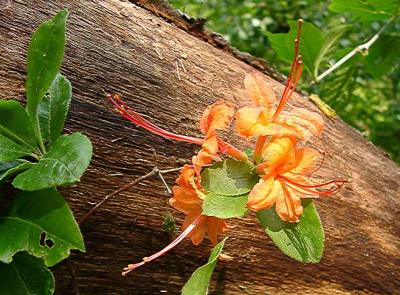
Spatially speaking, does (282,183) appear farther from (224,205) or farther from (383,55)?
(383,55)

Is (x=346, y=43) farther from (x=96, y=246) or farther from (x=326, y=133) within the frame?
(x=96, y=246)

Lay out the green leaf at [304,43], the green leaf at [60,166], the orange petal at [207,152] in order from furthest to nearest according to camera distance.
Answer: the green leaf at [304,43]
the orange petal at [207,152]
the green leaf at [60,166]

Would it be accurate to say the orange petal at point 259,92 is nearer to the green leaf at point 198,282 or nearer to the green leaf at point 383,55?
the green leaf at point 198,282

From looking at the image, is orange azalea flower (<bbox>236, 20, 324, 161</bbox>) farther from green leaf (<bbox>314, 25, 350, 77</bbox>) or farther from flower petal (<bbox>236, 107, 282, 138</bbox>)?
green leaf (<bbox>314, 25, 350, 77</bbox>)

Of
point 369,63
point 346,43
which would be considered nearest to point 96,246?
point 369,63

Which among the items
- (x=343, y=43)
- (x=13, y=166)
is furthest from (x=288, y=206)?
(x=343, y=43)

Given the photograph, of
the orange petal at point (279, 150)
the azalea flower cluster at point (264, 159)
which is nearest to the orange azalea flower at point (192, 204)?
the azalea flower cluster at point (264, 159)
